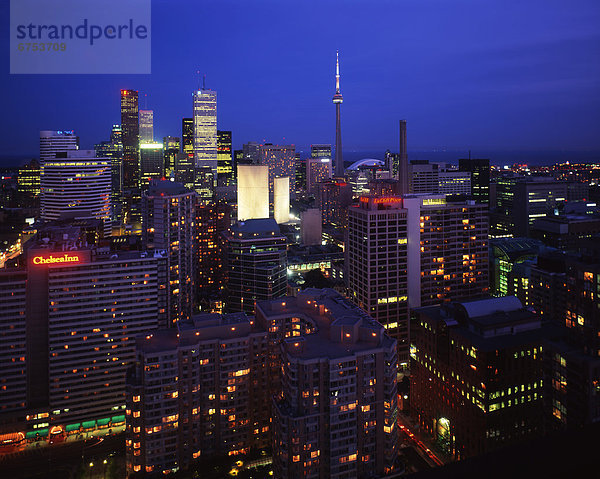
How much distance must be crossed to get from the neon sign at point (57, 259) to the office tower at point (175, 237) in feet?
26.9

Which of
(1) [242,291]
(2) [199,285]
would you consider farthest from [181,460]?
(2) [199,285]

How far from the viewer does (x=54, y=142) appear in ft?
236

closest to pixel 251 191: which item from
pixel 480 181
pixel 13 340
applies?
pixel 480 181

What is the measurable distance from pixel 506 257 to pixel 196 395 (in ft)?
100

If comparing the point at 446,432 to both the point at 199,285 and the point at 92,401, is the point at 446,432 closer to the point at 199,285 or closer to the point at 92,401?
the point at 92,401

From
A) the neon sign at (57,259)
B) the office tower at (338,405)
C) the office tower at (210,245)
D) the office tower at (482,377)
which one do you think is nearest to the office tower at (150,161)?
the office tower at (210,245)

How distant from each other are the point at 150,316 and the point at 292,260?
29.0 metres

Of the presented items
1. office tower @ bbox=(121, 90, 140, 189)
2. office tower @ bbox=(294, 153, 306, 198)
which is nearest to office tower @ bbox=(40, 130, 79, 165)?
office tower @ bbox=(121, 90, 140, 189)

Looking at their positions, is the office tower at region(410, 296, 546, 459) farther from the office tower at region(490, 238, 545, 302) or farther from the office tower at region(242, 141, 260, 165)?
the office tower at region(242, 141, 260, 165)

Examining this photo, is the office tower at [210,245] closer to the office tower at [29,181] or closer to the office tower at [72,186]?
the office tower at [72,186]

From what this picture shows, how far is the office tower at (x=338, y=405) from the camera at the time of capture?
19.7 m

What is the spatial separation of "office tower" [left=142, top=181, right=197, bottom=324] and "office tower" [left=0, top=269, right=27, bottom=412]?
→ 414 inches

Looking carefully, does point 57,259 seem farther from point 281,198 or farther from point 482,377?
point 281,198

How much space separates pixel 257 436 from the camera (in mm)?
24094
